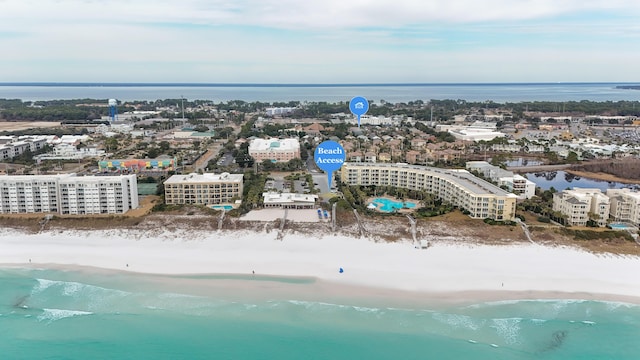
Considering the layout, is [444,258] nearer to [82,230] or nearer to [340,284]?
[340,284]

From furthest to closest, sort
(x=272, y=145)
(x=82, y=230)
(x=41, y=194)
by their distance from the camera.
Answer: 1. (x=272, y=145)
2. (x=41, y=194)
3. (x=82, y=230)

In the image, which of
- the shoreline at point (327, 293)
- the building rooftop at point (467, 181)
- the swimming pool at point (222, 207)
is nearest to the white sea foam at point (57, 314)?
the shoreline at point (327, 293)

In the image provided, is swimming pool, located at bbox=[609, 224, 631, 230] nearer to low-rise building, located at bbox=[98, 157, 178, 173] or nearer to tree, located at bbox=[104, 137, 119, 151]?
low-rise building, located at bbox=[98, 157, 178, 173]

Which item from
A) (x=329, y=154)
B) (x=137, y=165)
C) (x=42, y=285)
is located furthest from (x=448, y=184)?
(x=137, y=165)

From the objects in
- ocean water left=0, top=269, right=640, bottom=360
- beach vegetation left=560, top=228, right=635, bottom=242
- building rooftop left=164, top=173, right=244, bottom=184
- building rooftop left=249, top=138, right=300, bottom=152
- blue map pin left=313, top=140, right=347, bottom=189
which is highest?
blue map pin left=313, top=140, right=347, bottom=189

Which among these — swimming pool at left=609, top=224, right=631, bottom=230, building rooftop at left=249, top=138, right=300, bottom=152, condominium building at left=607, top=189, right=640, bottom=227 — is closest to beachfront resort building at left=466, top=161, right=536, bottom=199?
condominium building at left=607, top=189, right=640, bottom=227

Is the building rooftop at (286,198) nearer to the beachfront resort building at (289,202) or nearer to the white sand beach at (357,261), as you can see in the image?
the beachfront resort building at (289,202)

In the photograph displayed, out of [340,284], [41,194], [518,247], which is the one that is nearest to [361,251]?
[340,284]
